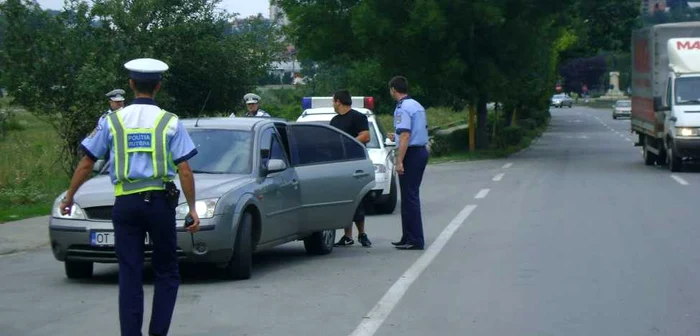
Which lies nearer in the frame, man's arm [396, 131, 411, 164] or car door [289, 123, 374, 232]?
car door [289, 123, 374, 232]

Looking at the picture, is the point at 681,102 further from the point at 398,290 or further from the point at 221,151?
the point at 398,290

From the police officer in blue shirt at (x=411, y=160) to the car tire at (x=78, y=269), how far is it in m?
3.50

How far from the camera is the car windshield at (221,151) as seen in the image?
10.8m

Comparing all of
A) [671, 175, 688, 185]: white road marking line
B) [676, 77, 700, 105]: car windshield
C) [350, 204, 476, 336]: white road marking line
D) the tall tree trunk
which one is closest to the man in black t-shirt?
[350, 204, 476, 336]: white road marking line

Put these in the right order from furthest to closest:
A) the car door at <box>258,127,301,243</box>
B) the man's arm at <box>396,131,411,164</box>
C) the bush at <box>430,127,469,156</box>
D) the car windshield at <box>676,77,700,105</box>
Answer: the bush at <box>430,127,469,156</box>, the car windshield at <box>676,77,700,105</box>, the man's arm at <box>396,131,411,164</box>, the car door at <box>258,127,301,243</box>

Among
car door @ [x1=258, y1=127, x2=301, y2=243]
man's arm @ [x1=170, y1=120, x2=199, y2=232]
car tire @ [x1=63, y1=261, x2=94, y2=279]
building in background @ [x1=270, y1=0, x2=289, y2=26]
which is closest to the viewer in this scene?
man's arm @ [x1=170, y1=120, x2=199, y2=232]

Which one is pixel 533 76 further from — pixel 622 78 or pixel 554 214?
pixel 622 78

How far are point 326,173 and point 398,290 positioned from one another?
8.52 feet

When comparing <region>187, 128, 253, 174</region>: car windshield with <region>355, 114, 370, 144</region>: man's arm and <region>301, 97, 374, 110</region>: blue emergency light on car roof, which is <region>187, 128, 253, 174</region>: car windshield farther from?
<region>301, 97, 374, 110</region>: blue emergency light on car roof

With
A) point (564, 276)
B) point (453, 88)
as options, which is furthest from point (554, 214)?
point (453, 88)

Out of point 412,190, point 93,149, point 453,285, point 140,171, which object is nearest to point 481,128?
point 412,190

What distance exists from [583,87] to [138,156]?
149334 mm

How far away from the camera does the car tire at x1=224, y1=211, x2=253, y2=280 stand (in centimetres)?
1009

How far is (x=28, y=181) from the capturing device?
20.1m
